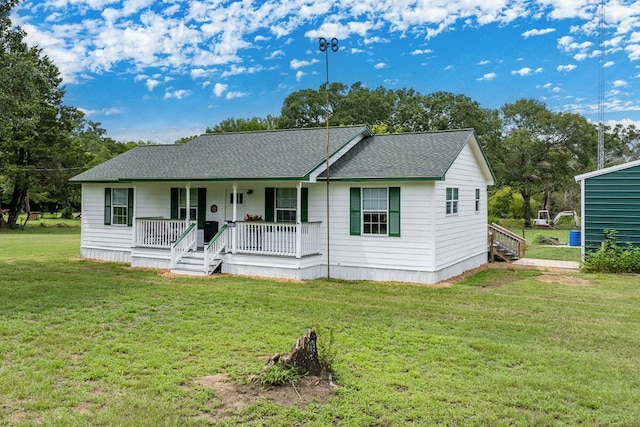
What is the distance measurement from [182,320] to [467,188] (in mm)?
9930

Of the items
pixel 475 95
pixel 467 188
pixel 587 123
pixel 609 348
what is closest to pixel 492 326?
pixel 609 348

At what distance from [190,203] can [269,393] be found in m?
10.8

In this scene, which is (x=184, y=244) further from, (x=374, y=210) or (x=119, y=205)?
(x=374, y=210)

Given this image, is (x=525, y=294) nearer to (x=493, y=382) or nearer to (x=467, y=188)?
(x=467, y=188)

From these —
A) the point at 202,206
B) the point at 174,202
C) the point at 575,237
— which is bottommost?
the point at 575,237

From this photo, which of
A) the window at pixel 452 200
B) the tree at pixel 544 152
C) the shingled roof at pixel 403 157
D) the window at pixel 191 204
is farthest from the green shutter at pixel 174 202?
the tree at pixel 544 152

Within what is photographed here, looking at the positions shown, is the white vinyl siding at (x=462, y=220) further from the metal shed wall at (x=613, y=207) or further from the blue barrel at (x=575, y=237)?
the blue barrel at (x=575, y=237)

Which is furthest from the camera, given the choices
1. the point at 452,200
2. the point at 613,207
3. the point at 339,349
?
the point at 613,207

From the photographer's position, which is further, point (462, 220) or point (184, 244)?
point (462, 220)

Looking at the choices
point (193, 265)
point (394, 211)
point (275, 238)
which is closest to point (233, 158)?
point (275, 238)

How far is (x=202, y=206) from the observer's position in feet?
47.8

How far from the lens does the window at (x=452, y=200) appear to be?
41.8 feet

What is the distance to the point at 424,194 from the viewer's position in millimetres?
11609

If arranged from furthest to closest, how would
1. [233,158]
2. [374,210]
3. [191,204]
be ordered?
[191,204], [233,158], [374,210]
